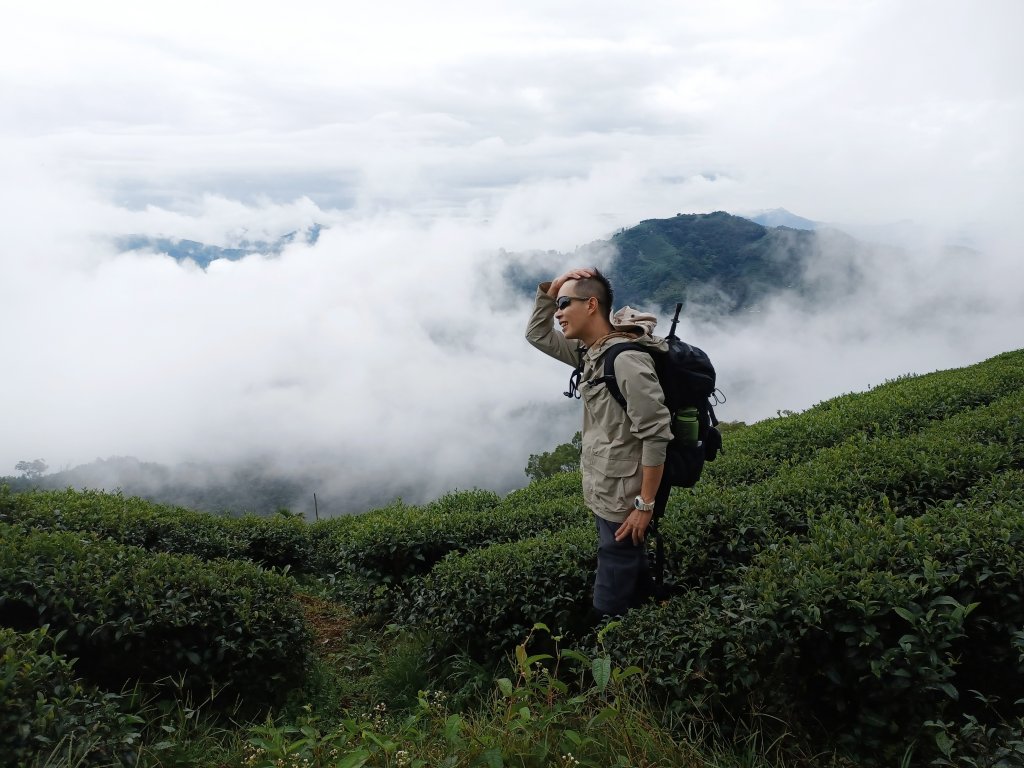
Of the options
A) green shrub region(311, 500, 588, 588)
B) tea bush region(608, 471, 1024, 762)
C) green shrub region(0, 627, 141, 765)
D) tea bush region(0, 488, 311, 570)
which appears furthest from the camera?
green shrub region(311, 500, 588, 588)

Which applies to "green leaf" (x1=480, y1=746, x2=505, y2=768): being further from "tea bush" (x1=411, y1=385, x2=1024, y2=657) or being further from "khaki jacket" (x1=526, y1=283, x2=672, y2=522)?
"tea bush" (x1=411, y1=385, x2=1024, y2=657)

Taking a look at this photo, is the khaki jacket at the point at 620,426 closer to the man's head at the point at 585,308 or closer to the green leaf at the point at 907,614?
the man's head at the point at 585,308

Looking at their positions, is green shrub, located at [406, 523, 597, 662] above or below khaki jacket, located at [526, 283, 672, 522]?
below

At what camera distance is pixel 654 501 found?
14.0ft

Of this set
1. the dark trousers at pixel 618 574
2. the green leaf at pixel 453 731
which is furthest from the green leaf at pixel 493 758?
the dark trousers at pixel 618 574

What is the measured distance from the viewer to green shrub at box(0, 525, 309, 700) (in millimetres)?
4574

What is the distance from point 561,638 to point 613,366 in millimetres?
1466

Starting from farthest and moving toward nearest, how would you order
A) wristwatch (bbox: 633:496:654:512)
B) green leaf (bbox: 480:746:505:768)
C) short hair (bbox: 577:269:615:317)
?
short hair (bbox: 577:269:615:317) < wristwatch (bbox: 633:496:654:512) < green leaf (bbox: 480:746:505:768)

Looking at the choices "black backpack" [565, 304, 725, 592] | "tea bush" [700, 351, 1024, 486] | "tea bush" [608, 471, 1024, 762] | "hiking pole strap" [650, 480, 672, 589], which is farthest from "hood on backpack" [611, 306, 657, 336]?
"tea bush" [700, 351, 1024, 486]

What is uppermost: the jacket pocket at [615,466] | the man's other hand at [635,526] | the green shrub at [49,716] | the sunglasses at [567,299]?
the sunglasses at [567,299]

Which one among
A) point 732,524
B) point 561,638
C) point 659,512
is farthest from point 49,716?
point 732,524

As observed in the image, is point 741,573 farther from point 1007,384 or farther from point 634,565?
point 1007,384

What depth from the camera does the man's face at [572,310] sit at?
4367 mm

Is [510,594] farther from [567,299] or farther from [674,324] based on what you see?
[674,324]
